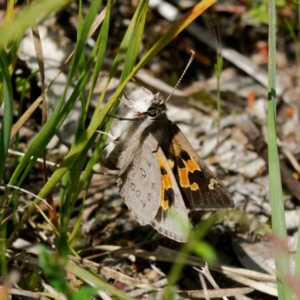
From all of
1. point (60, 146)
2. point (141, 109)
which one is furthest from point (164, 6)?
point (141, 109)

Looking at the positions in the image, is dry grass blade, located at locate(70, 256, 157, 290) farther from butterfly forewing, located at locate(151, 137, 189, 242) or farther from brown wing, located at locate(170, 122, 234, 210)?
brown wing, located at locate(170, 122, 234, 210)

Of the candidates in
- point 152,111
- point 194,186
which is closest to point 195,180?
point 194,186

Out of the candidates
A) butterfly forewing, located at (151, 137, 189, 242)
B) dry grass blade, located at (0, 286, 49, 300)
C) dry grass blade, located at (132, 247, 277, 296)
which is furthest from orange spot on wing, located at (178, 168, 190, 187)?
dry grass blade, located at (0, 286, 49, 300)

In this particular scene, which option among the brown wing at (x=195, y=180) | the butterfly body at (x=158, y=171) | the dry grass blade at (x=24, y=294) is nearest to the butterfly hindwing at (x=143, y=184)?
the butterfly body at (x=158, y=171)

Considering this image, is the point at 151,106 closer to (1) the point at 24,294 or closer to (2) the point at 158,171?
(2) the point at 158,171

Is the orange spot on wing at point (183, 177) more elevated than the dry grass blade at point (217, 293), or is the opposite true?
the orange spot on wing at point (183, 177)

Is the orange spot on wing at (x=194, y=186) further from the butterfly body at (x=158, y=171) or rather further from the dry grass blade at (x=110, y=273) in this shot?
the dry grass blade at (x=110, y=273)

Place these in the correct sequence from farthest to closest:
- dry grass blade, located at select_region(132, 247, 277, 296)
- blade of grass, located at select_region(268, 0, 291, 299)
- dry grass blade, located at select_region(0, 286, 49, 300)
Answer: dry grass blade, located at select_region(132, 247, 277, 296) < dry grass blade, located at select_region(0, 286, 49, 300) < blade of grass, located at select_region(268, 0, 291, 299)
